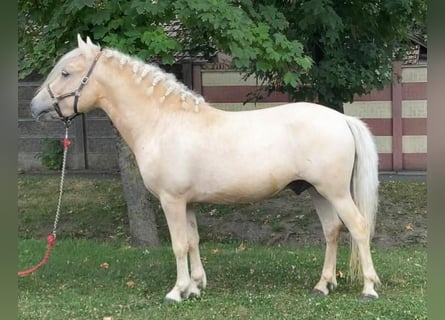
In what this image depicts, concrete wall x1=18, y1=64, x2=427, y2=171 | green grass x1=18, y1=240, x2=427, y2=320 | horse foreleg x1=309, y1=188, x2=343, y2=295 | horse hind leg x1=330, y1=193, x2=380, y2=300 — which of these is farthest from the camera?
concrete wall x1=18, y1=64, x2=427, y2=171

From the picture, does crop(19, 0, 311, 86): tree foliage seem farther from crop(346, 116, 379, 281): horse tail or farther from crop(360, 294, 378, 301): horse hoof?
crop(360, 294, 378, 301): horse hoof

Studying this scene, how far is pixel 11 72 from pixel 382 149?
12828mm

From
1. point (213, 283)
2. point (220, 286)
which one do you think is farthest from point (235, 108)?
point (220, 286)

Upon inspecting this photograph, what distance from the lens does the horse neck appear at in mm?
5027

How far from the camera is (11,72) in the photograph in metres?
1.92

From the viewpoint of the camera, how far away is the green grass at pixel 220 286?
182 inches

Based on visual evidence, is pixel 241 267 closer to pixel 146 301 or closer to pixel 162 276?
pixel 162 276

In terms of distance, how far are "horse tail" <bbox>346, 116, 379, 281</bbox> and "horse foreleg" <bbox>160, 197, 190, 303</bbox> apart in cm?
147

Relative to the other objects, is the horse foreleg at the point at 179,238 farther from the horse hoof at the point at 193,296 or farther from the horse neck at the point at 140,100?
the horse neck at the point at 140,100

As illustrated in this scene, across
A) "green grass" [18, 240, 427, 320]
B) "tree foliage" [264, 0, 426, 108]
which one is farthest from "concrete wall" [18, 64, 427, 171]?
"green grass" [18, 240, 427, 320]

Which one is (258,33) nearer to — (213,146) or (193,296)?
(213,146)

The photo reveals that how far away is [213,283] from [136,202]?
269 centimetres

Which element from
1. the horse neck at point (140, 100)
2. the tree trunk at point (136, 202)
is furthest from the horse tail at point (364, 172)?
the tree trunk at point (136, 202)

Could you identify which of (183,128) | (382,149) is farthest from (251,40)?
(382,149)
